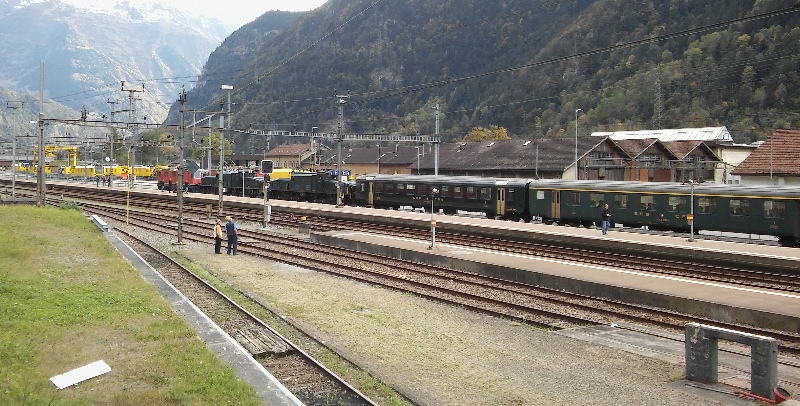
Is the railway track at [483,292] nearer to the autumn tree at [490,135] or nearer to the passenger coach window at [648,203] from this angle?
the passenger coach window at [648,203]

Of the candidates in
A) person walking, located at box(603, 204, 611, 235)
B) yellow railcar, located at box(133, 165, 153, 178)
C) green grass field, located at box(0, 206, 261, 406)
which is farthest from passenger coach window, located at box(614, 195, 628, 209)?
yellow railcar, located at box(133, 165, 153, 178)

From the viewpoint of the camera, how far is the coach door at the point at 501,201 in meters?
44.6

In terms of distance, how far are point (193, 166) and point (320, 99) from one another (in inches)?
4576

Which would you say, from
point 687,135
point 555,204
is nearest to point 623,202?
point 555,204

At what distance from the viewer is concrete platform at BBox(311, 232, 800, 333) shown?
58.6 ft

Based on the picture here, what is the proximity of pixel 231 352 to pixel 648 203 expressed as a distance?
2782 cm

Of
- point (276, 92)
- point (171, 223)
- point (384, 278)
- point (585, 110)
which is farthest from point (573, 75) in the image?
point (384, 278)

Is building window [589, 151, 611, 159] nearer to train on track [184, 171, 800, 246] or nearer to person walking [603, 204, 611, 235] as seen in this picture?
train on track [184, 171, 800, 246]

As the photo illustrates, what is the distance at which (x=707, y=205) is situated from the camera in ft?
110

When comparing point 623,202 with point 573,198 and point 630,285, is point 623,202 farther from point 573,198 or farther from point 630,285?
point 630,285

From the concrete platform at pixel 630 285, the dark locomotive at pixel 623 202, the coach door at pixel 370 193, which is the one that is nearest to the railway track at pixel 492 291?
the concrete platform at pixel 630 285

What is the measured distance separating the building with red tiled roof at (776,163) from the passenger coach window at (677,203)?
12.3 m

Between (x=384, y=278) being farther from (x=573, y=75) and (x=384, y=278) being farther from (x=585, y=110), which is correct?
(x=573, y=75)

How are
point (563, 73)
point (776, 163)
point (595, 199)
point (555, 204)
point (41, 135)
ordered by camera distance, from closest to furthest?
1. point (595, 199)
2. point (555, 204)
3. point (776, 163)
4. point (41, 135)
5. point (563, 73)
